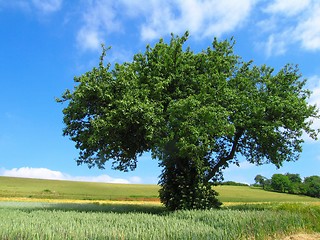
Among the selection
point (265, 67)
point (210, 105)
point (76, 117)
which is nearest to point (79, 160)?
point (76, 117)

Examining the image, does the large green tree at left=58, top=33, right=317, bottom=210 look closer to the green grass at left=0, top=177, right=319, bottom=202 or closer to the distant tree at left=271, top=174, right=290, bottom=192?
the green grass at left=0, top=177, right=319, bottom=202

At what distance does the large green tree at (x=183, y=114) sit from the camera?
25828 millimetres

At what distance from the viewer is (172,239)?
12719 mm

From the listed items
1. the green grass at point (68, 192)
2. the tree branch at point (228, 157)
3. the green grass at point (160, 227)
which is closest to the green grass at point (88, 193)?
the green grass at point (68, 192)

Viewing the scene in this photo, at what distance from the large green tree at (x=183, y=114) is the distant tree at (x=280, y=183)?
103 m

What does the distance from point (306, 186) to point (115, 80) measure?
11833 cm

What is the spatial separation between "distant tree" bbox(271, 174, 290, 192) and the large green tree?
337 ft

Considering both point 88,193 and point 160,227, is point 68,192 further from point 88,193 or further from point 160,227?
point 160,227

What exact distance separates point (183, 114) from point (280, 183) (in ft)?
394

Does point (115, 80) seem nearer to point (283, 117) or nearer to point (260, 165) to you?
point (283, 117)

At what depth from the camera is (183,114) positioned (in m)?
25.8

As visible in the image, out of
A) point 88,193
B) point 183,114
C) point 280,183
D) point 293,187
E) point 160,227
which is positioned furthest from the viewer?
point 280,183

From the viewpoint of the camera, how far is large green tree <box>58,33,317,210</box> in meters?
25.8

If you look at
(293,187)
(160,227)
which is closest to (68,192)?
(160,227)
